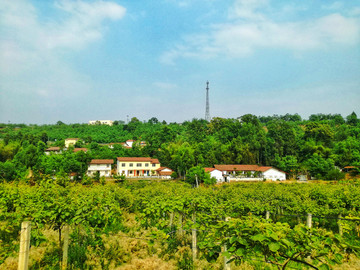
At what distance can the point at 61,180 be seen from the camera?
40.0ft

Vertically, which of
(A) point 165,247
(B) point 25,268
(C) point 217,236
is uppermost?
(C) point 217,236

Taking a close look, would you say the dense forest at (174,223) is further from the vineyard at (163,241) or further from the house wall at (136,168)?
the house wall at (136,168)

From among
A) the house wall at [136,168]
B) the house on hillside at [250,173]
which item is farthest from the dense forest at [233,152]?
the house wall at [136,168]

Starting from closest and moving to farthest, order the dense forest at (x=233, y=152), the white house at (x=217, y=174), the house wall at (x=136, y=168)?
1. the dense forest at (x=233, y=152)
2. the white house at (x=217, y=174)
3. the house wall at (x=136, y=168)

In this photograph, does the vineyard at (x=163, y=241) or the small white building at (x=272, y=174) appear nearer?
the vineyard at (x=163, y=241)

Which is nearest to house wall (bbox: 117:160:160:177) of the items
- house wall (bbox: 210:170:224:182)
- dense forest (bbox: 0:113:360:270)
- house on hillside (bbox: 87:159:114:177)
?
house on hillside (bbox: 87:159:114:177)

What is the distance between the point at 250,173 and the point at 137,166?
24.0 meters

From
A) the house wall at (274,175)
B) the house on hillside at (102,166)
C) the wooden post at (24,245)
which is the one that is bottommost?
the house wall at (274,175)

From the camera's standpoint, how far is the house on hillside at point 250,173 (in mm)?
41500

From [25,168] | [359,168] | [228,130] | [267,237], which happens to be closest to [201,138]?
[228,130]

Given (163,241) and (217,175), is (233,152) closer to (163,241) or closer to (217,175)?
(217,175)

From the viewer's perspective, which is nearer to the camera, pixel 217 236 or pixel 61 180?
pixel 217 236

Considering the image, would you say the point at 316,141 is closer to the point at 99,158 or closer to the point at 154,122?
the point at 99,158

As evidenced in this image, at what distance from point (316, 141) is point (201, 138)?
28.1 metres
